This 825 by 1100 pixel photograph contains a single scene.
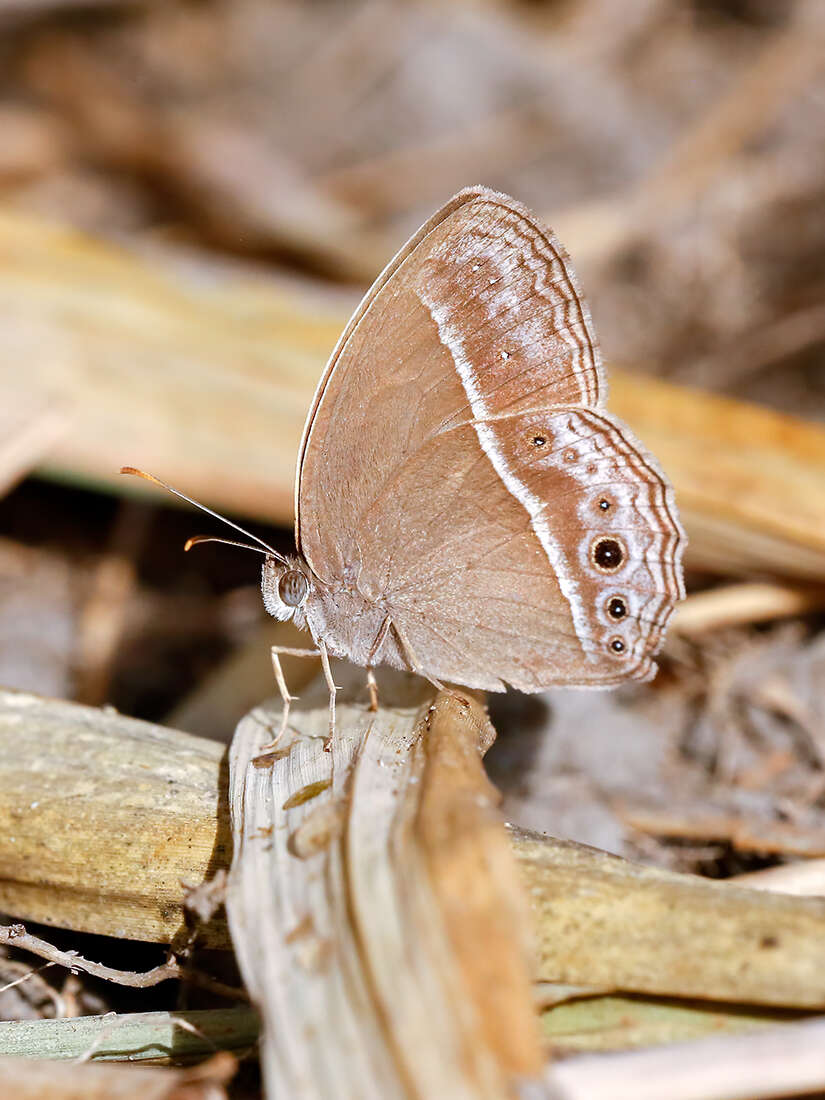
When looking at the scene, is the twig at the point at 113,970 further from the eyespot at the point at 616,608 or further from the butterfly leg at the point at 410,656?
the eyespot at the point at 616,608

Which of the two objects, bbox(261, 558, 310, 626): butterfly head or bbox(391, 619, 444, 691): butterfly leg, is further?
bbox(261, 558, 310, 626): butterfly head

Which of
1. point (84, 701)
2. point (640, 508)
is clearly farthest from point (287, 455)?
point (640, 508)

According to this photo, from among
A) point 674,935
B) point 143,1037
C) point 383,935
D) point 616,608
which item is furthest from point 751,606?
point 143,1037

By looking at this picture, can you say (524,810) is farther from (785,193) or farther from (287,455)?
(785,193)

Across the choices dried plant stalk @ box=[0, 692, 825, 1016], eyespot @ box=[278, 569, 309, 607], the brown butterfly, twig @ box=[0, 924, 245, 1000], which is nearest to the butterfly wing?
the brown butterfly

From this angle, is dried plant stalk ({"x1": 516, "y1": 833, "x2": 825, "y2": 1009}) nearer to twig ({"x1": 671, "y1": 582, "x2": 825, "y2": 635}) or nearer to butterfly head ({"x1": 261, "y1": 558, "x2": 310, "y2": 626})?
butterfly head ({"x1": 261, "y1": 558, "x2": 310, "y2": 626})

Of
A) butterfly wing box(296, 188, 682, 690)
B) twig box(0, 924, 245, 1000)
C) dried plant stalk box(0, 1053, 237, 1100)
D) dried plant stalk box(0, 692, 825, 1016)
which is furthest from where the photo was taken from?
butterfly wing box(296, 188, 682, 690)

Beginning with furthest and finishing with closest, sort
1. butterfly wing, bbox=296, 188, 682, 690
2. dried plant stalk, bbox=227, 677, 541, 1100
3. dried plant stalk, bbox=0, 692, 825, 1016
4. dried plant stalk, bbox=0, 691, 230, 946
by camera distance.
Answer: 1. butterfly wing, bbox=296, 188, 682, 690
2. dried plant stalk, bbox=0, 691, 230, 946
3. dried plant stalk, bbox=0, 692, 825, 1016
4. dried plant stalk, bbox=227, 677, 541, 1100

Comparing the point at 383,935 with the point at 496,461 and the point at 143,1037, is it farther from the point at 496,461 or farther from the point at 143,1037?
the point at 496,461
